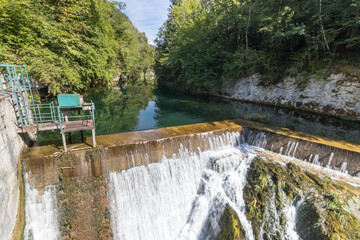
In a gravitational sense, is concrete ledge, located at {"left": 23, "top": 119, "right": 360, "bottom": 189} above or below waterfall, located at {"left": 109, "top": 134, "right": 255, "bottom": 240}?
above

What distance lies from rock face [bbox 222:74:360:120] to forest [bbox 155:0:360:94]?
2.05 feet

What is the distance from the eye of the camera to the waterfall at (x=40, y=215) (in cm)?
520

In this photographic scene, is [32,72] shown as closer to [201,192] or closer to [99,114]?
[99,114]

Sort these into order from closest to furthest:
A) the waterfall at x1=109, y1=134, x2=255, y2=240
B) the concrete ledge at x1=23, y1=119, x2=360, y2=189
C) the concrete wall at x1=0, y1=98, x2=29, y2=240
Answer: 1. the concrete wall at x1=0, y1=98, x2=29, y2=240
2. the concrete ledge at x1=23, y1=119, x2=360, y2=189
3. the waterfall at x1=109, y1=134, x2=255, y2=240

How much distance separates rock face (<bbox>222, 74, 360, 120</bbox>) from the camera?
447 inches

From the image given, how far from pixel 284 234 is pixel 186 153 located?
14.0 ft

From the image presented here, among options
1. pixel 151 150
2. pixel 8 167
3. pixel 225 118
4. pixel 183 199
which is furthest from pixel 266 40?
pixel 8 167

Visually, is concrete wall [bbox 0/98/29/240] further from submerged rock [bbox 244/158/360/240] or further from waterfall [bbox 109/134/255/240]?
submerged rock [bbox 244/158/360/240]

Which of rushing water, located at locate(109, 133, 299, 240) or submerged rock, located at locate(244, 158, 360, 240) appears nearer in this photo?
submerged rock, located at locate(244, 158, 360, 240)

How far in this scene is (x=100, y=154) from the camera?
618 centimetres

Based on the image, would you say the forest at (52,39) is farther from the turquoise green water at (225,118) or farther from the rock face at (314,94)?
the rock face at (314,94)

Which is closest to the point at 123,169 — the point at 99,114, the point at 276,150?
the point at 276,150

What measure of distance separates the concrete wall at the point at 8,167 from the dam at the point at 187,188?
52 cm

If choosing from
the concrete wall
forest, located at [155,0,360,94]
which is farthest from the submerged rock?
forest, located at [155,0,360,94]
